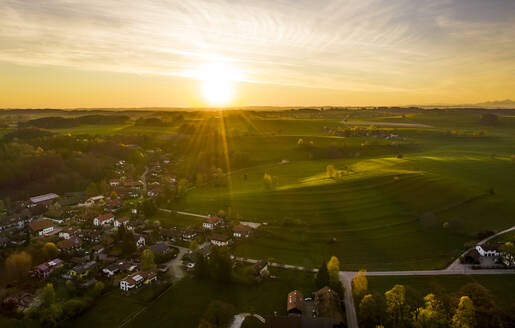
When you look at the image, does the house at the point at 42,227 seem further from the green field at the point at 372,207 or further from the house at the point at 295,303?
the house at the point at 295,303

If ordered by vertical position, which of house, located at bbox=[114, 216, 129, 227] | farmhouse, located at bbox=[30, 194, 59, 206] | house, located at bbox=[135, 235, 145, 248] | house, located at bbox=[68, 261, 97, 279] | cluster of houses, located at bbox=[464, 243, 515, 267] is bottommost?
house, located at bbox=[68, 261, 97, 279]

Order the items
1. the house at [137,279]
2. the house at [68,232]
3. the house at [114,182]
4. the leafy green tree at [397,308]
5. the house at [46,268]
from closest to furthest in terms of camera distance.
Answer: the leafy green tree at [397,308] → the house at [137,279] → the house at [46,268] → the house at [68,232] → the house at [114,182]

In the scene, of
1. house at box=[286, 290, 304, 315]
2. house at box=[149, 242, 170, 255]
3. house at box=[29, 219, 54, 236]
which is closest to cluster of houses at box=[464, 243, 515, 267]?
house at box=[286, 290, 304, 315]

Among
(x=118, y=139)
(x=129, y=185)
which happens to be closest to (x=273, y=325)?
(x=129, y=185)

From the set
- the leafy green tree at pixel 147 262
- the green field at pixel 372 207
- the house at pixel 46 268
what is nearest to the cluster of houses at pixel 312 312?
the green field at pixel 372 207

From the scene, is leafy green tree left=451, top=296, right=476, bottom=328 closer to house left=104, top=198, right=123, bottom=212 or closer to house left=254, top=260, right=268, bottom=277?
house left=254, top=260, right=268, bottom=277

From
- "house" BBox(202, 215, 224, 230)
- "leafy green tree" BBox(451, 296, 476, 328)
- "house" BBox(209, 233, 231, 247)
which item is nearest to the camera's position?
"leafy green tree" BBox(451, 296, 476, 328)
